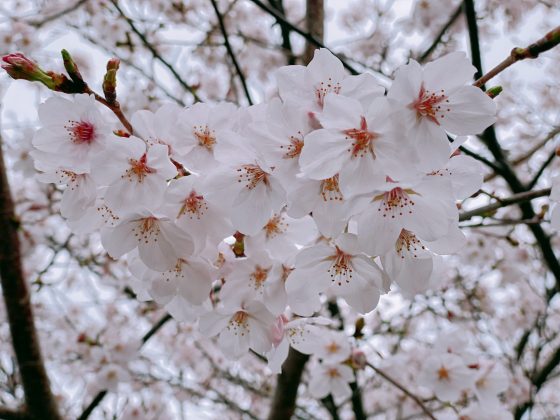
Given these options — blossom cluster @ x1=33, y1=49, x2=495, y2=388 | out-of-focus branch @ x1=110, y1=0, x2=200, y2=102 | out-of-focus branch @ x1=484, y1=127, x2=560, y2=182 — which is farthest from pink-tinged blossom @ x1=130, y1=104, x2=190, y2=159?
out-of-focus branch @ x1=484, y1=127, x2=560, y2=182

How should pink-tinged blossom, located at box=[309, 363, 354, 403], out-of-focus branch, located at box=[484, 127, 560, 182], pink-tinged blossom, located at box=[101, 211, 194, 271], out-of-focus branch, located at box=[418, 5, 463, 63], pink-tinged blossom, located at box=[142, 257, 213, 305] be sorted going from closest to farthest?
1. pink-tinged blossom, located at box=[101, 211, 194, 271]
2. pink-tinged blossom, located at box=[142, 257, 213, 305]
3. pink-tinged blossom, located at box=[309, 363, 354, 403]
4. out-of-focus branch, located at box=[484, 127, 560, 182]
5. out-of-focus branch, located at box=[418, 5, 463, 63]

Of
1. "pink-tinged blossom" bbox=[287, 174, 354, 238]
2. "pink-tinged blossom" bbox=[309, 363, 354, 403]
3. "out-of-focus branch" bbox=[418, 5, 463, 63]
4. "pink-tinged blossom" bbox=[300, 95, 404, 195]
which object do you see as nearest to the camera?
"pink-tinged blossom" bbox=[300, 95, 404, 195]

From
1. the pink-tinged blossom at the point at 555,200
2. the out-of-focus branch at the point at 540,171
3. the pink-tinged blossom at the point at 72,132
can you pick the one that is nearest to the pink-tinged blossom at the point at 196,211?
the pink-tinged blossom at the point at 72,132

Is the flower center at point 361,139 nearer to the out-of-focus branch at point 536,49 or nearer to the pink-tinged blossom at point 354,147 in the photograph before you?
the pink-tinged blossom at point 354,147

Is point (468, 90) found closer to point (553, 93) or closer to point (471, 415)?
point (471, 415)

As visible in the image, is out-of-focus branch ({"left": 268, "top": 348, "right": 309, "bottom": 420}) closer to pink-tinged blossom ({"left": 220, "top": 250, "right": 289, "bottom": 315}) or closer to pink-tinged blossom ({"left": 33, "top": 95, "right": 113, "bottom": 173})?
pink-tinged blossom ({"left": 220, "top": 250, "right": 289, "bottom": 315})

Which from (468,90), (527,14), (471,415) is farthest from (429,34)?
(468,90)

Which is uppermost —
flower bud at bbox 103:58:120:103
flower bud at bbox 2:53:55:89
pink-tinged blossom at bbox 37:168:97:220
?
flower bud at bbox 103:58:120:103
